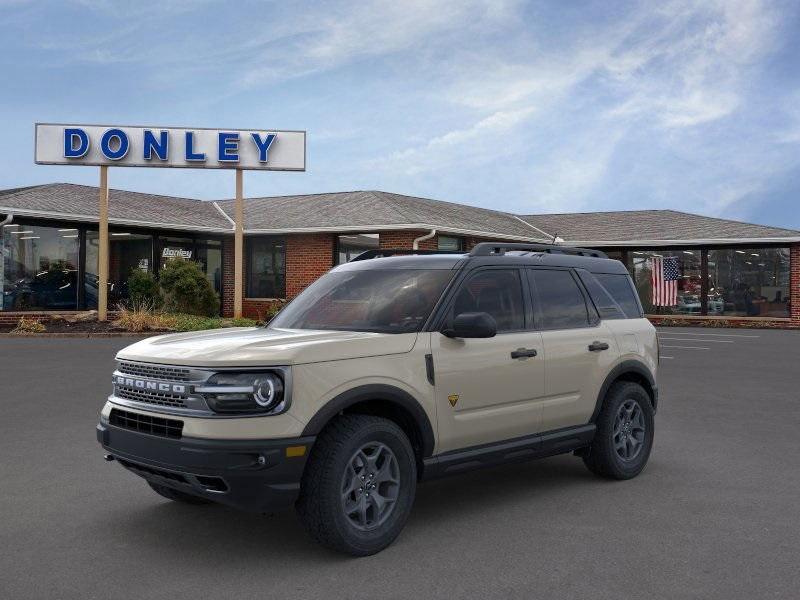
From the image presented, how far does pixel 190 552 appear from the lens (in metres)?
4.77

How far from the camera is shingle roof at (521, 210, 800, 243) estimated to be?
30016mm

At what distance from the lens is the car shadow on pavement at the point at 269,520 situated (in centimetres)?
479

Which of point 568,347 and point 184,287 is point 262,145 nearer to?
point 184,287

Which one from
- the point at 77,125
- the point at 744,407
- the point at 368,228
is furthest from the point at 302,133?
the point at 744,407

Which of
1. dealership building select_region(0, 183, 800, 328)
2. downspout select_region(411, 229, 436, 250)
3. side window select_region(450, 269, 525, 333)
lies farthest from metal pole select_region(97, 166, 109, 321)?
side window select_region(450, 269, 525, 333)

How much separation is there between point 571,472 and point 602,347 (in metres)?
1.22

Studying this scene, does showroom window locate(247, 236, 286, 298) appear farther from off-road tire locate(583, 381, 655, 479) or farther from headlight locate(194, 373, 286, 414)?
headlight locate(194, 373, 286, 414)

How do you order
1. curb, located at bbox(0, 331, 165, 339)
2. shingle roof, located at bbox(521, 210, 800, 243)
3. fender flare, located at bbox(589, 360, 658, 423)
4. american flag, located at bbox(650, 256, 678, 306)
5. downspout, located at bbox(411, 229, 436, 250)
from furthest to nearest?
american flag, located at bbox(650, 256, 678, 306)
shingle roof, located at bbox(521, 210, 800, 243)
downspout, located at bbox(411, 229, 436, 250)
curb, located at bbox(0, 331, 165, 339)
fender flare, located at bbox(589, 360, 658, 423)

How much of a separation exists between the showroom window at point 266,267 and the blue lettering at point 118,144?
6.28m

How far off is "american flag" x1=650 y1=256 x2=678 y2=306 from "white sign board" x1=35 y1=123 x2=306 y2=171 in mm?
14397

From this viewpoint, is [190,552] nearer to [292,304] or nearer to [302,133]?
[292,304]

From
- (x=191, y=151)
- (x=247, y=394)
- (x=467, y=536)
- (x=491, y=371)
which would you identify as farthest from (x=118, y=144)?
(x=467, y=536)

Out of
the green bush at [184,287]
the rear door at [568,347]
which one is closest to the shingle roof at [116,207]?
the green bush at [184,287]

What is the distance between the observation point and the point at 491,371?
5414 mm
